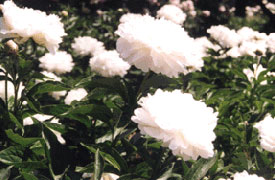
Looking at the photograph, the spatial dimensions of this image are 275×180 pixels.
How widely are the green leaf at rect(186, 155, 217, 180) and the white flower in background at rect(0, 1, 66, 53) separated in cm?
62

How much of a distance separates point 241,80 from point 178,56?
136 cm

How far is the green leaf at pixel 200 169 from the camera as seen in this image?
1.12 metres

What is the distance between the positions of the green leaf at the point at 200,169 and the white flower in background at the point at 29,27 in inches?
24.3

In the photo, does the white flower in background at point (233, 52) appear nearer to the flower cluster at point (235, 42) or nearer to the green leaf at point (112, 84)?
the flower cluster at point (235, 42)

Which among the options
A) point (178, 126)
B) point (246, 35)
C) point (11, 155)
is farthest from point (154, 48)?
point (246, 35)

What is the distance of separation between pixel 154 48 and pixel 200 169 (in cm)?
37

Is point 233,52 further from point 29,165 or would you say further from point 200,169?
point 29,165

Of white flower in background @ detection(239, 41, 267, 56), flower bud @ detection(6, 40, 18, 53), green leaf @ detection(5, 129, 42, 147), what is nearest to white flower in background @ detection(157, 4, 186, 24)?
white flower in background @ detection(239, 41, 267, 56)

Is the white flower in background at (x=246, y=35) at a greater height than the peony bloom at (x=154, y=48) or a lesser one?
lesser

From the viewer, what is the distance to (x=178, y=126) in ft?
3.17

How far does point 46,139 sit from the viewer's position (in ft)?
3.93

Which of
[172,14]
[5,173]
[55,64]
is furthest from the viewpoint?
[172,14]

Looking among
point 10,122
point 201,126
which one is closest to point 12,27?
point 10,122

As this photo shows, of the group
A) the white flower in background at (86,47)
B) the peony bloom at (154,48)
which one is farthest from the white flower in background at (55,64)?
the peony bloom at (154,48)
